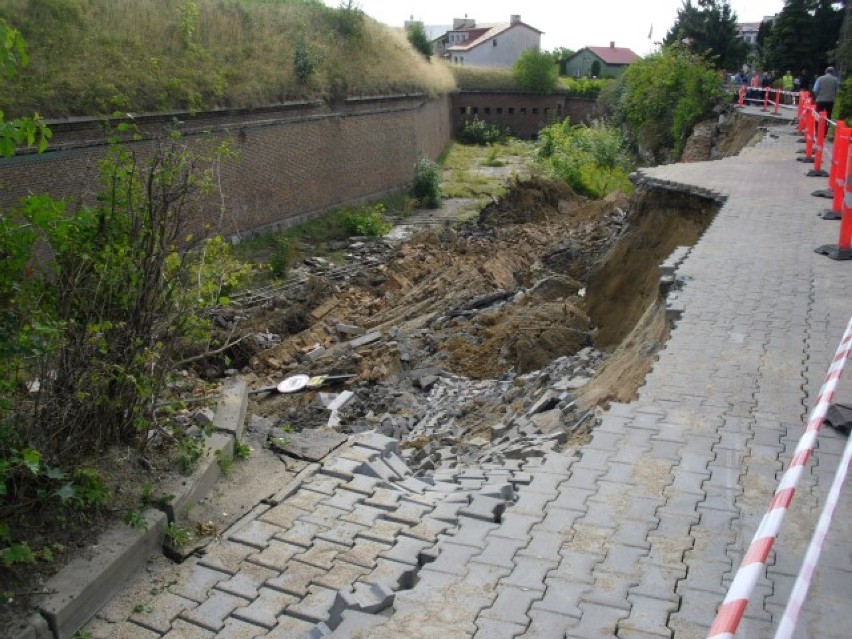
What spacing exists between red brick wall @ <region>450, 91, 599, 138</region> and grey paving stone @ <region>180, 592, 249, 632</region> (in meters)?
42.7

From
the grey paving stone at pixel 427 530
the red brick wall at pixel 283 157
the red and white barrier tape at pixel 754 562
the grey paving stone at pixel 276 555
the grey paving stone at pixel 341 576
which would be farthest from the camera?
the red brick wall at pixel 283 157

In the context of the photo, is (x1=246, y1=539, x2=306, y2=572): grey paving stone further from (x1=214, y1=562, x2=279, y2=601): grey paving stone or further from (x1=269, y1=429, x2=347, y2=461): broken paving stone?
(x1=269, y1=429, x2=347, y2=461): broken paving stone

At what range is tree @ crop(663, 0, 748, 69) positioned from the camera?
35031mm

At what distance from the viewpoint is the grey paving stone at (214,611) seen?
424cm

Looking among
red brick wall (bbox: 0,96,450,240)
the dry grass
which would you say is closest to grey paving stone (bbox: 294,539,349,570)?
the dry grass

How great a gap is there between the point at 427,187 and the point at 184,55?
9811 millimetres

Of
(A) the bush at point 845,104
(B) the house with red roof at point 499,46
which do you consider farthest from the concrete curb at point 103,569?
(B) the house with red roof at point 499,46

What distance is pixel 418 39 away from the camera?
39.5 metres

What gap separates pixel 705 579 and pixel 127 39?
19223 millimetres

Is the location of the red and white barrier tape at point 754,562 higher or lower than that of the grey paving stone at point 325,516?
higher

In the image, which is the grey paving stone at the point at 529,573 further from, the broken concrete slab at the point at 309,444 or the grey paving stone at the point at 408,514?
the broken concrete slab at the point at 309,444

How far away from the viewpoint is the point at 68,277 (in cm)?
515

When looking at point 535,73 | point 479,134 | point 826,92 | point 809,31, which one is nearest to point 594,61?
point 535,73

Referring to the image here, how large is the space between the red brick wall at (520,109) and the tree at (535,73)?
49 cm
